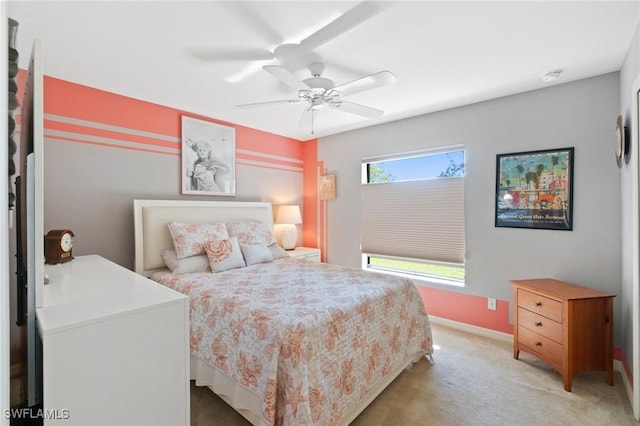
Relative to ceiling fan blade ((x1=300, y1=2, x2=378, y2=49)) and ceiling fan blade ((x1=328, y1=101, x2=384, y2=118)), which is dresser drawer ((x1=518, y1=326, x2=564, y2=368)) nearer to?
ceiling fan blade ((x1=328, y1=101, x2=384, y2=118))

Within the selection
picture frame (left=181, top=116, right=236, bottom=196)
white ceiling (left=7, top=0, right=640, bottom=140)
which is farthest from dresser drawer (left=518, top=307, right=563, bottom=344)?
picture frame (left=181, top=116, right=236, bottom=196)

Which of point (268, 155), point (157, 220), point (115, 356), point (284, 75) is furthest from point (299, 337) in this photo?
point (268, 155)

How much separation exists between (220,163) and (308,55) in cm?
200

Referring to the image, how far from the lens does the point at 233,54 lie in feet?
6.97

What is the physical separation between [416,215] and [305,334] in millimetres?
2442

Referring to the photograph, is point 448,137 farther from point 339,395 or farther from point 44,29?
point 44,29

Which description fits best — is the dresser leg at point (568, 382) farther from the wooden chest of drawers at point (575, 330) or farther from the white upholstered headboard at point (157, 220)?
the white upholstered headboard at point (157, 220)

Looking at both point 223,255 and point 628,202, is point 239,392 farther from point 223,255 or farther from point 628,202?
point 628,202

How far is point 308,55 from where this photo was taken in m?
2.13

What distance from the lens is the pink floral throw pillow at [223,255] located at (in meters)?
2.78

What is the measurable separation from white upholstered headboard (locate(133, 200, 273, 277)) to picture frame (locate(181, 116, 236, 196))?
0.25 metres

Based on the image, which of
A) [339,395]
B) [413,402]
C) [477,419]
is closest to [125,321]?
[339,395]

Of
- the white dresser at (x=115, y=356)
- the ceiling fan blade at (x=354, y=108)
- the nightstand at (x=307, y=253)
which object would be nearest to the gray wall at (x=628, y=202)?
the ceiling fan blade at (x=354, y=108)

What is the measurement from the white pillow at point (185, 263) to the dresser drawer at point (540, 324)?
2.83 metres
